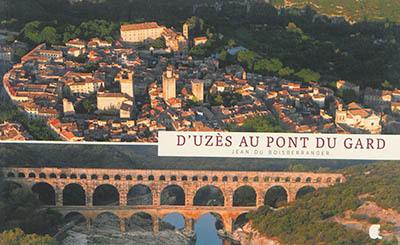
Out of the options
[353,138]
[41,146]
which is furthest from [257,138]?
[41,146]

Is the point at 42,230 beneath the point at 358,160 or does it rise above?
beneath

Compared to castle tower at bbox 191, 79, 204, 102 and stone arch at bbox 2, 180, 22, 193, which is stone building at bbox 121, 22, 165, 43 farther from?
stone arch at bbox 2, 180, 22, 193

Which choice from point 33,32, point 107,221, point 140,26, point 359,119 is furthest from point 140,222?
point 359,119

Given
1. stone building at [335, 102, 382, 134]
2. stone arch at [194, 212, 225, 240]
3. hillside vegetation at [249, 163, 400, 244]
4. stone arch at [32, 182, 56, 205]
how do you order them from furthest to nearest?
stone arch at [194, 212, 225, 240], stone arch at [32, 182, 56, 205], hillside vegetation at [249, 163, 400, 244], stone building at [335, 102, 382, 134]

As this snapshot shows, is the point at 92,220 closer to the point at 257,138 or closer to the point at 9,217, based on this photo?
the point at 9,217

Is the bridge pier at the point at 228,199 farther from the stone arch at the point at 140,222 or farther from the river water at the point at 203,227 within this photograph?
the stone arch at the point at 140,222

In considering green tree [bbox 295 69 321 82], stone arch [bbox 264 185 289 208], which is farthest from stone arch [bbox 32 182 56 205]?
green tree [bbox 295 69 321 82]

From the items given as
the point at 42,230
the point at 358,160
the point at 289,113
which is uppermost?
the point at 289,113
